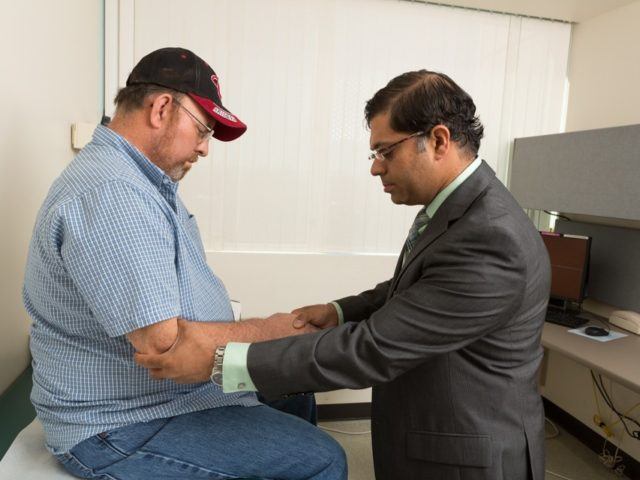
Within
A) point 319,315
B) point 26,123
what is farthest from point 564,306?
point 26,123

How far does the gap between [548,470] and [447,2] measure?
2.59 meters

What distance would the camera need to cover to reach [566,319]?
238 centimetres

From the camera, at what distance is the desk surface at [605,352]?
5.63 feet

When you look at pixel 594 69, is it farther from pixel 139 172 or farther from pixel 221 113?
pixel 139 172

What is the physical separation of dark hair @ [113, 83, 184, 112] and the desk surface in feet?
5.57

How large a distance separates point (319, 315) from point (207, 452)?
56 centimetres

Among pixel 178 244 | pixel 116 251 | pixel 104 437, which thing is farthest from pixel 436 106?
pixel 104 437

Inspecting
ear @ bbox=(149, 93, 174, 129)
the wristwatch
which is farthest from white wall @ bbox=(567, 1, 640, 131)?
the wristwatch

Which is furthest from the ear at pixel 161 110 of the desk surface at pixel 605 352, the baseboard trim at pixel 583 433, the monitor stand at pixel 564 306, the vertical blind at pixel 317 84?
the baseboard trim at pixel 583 433

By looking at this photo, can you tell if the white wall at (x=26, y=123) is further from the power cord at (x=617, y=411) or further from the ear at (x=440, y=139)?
the power cord at (x=617, y=411)

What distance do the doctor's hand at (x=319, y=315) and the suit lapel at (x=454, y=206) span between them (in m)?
0.39

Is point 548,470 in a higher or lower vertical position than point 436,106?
lower

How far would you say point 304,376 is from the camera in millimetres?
1043

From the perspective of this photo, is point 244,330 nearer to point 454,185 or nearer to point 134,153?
point 134,153
